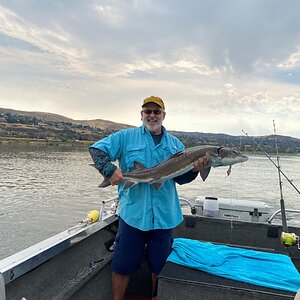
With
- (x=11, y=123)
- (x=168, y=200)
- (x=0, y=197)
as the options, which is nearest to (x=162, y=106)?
(x=168, y=200)

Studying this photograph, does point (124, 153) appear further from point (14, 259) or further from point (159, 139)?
point (14, 259)

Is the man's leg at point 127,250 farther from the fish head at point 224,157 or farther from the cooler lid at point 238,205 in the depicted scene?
the cooler lid at point 238,205

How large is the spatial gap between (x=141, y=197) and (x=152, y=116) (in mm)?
788

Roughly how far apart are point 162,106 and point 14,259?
1.85 m

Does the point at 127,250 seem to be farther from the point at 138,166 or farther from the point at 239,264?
the point at 239,264

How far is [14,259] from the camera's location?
2334mm

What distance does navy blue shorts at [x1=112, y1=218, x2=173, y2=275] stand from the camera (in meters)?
3.15

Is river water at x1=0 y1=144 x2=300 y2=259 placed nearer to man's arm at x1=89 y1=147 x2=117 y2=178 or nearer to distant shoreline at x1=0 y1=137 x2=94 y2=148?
man's arm at x1=89 y1=147 x2=117 y2=178

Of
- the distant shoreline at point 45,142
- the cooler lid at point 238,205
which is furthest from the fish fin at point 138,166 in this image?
the distant shoreline at point 45,142

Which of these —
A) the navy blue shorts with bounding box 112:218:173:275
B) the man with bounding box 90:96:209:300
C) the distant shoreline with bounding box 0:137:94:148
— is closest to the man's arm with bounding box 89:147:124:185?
the man with bounding box 90:96:209:300

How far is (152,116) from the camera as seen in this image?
10.7 ft

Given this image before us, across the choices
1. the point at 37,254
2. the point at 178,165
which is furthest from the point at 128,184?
the point at 37,254

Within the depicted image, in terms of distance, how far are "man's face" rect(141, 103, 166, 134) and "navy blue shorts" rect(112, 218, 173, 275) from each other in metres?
0.95

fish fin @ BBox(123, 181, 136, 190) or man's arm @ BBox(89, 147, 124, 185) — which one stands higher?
man's arm @ BBox(89, 147, 124, 185)
